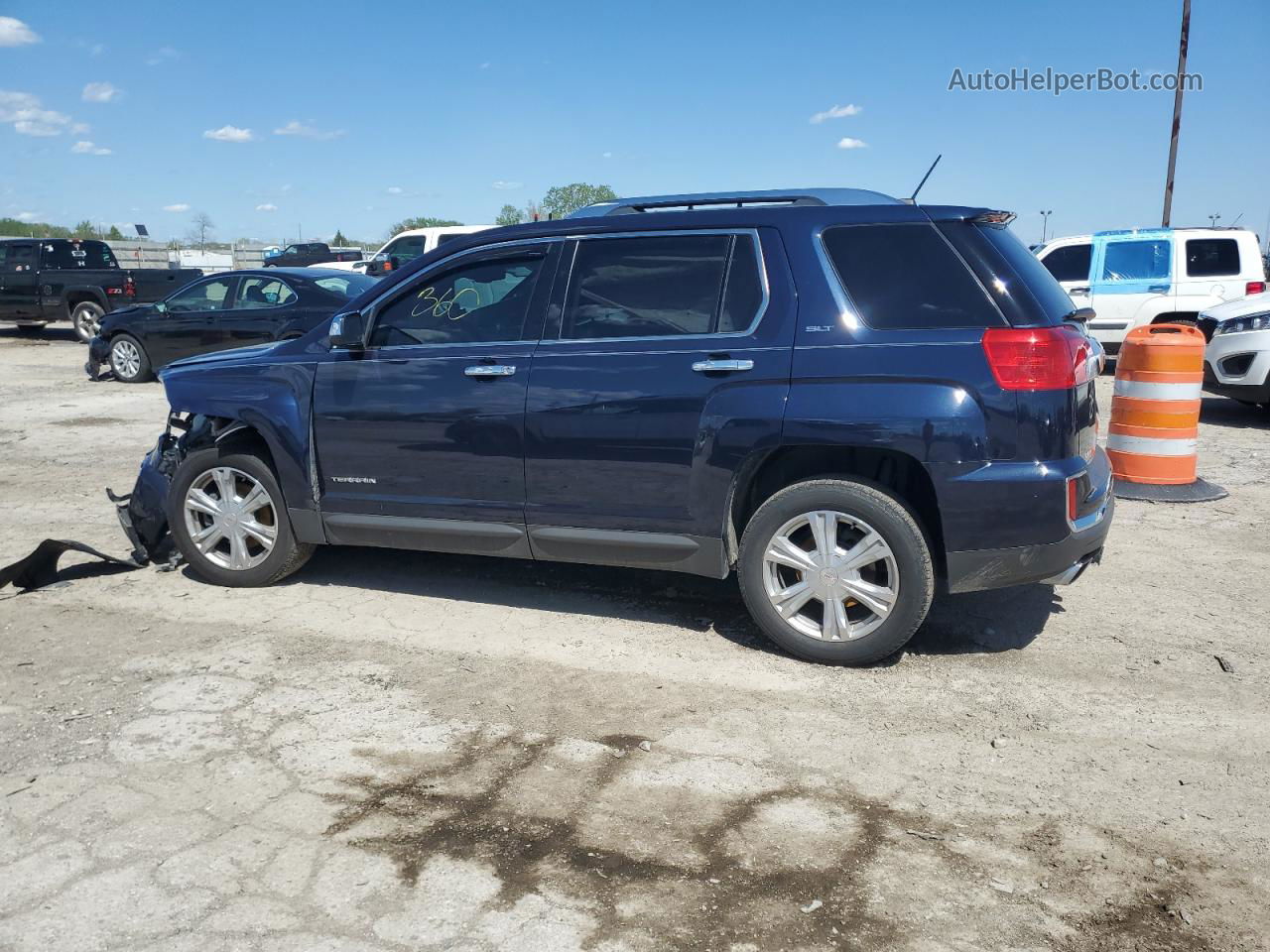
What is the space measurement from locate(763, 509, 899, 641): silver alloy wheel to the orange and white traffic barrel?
4.01 meters

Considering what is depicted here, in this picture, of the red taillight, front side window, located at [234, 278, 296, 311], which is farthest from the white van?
the red taillight

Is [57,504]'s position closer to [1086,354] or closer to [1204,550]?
[1086,354]

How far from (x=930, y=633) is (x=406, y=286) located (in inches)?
121

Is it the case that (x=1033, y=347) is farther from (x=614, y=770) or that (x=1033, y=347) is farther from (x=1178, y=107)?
(x=1178, y=107)

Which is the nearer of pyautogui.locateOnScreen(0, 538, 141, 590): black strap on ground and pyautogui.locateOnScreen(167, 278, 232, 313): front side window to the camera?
pyautogui.locateOnScreen(0, 538, 141, 590): black strap on ground

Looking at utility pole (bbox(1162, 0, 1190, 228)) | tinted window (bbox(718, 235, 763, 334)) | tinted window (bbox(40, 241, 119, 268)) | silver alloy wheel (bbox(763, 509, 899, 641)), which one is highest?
utility pole (bbox(1162, 0, 1190, 228))

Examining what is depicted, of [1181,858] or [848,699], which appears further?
[848,699]

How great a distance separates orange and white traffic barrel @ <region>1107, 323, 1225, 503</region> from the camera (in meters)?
7.39

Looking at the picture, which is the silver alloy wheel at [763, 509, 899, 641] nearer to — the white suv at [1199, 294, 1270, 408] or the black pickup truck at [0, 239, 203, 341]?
the white suv at [1199, 294, 1270, 408]

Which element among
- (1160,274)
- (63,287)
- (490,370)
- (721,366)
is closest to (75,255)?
(63,287)

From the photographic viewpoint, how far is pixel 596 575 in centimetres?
588

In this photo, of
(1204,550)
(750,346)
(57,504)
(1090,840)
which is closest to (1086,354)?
(750,346)

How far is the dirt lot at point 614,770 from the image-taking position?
2.82 m

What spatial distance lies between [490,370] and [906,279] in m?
1.91
